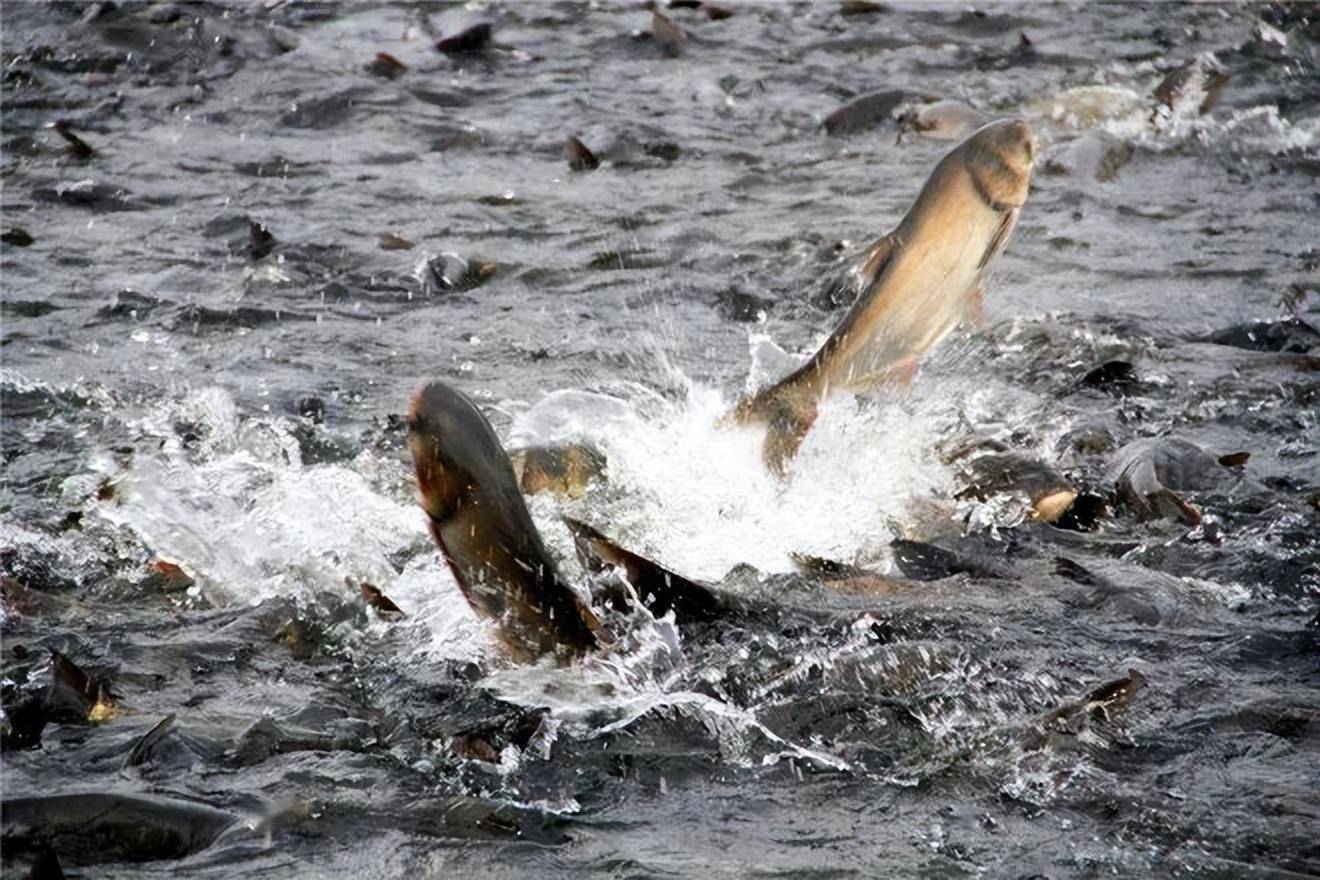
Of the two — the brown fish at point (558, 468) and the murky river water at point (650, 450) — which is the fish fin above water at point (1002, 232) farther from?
the brown fish at point (558, 468)

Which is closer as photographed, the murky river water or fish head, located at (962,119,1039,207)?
the murky river water

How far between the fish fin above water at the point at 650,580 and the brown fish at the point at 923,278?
1.07 m

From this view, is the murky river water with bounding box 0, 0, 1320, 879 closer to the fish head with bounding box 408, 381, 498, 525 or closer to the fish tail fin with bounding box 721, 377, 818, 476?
the fish tail fin with bounding box 721, 377, 818, 476

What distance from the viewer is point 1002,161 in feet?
17.9

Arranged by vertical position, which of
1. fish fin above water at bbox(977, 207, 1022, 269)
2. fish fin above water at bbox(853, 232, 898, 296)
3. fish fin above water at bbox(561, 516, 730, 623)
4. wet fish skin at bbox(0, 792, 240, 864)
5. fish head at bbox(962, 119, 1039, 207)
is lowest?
wet fish skin at bbox(0, 792, 240, 864)

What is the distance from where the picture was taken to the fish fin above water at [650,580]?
4117mm

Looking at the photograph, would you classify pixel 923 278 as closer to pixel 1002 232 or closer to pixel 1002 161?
pixel 1002 232

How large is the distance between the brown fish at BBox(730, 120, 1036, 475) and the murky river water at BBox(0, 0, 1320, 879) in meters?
0.17

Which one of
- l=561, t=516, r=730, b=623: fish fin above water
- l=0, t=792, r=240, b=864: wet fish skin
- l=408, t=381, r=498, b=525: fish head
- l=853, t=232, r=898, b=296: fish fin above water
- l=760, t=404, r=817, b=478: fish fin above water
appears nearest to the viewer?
l=0, t=792, r=240, b=864: wet fish skin

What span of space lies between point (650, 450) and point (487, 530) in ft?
5.30

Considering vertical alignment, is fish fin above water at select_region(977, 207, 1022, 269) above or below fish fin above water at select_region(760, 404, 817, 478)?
above

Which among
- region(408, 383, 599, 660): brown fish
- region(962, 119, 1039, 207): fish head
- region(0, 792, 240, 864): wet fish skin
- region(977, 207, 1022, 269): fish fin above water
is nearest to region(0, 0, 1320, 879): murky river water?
region(0, 792, 240, 864): wet fish skin

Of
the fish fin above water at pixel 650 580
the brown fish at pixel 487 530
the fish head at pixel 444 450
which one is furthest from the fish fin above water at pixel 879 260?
the fish head at pixel 444 450

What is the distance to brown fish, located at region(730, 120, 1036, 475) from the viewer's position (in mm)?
5262
